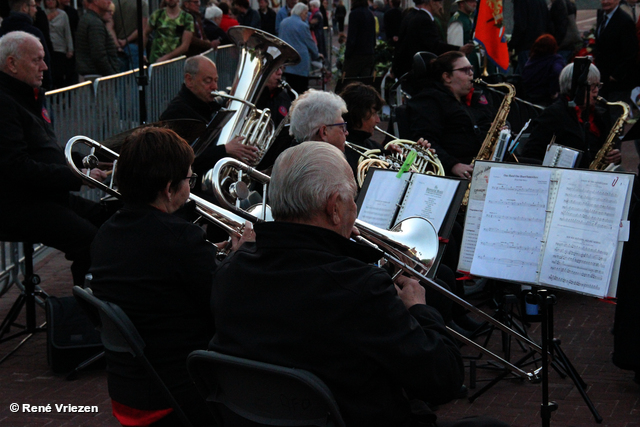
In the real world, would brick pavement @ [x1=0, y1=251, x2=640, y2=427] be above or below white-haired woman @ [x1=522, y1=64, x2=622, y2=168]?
below

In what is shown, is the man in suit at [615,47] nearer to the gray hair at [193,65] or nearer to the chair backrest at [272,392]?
the gray hair at [193,65]

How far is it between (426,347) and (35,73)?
3.31m

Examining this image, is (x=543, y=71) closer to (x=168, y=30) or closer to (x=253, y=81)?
(x=168, y=30)

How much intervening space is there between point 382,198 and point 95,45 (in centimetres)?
617

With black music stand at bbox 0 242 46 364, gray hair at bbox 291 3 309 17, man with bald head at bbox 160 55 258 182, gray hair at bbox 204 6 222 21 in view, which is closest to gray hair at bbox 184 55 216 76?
man with bald head at bbox 160 55 258 182

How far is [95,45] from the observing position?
908cm

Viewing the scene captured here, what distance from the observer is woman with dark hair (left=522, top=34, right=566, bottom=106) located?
930 centimetres

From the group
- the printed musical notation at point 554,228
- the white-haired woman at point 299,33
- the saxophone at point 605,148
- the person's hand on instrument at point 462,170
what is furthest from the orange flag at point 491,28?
the printed musical notation at point 554,228

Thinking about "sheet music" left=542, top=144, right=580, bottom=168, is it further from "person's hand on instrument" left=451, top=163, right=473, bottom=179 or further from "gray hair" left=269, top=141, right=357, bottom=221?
"gray hair" left=269, top=141, right=357, bottom=221

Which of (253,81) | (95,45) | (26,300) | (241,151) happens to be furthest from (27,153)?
(95,45)

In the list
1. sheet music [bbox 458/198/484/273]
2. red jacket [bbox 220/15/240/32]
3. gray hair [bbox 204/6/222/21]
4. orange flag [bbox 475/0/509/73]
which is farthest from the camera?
red jacket [bbox 220/15/240/32]

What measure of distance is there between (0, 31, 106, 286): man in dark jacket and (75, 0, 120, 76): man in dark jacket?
477 cm

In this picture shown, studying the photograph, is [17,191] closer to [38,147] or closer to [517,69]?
[38,147]

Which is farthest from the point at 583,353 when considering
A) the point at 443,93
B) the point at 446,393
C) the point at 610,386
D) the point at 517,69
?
the point at 517,69
